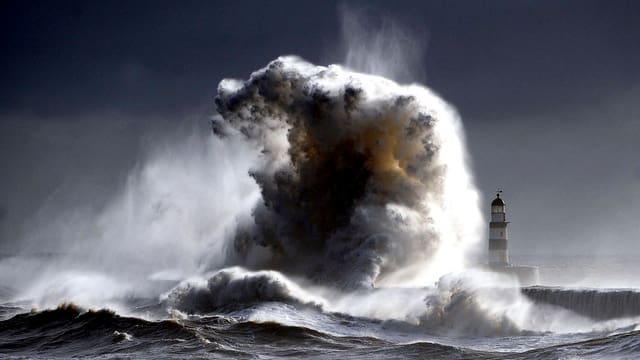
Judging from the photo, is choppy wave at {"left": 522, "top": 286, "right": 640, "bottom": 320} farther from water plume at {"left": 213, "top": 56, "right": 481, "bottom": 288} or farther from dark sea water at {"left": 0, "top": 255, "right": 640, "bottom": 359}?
water plume at {"left": 213, "top": 56, "right": 481, "bottom": 288}

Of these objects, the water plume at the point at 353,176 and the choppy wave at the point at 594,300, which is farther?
the water plume at the point at 353,176

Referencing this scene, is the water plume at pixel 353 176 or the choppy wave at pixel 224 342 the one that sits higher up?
the water plume at pixel 353 176

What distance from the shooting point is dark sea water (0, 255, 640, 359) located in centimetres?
2252

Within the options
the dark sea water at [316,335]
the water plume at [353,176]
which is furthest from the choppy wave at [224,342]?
the water plume at [353,176]

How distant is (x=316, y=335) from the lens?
1003 inches

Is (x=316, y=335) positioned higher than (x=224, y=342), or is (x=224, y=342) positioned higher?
(x=316, y=335)

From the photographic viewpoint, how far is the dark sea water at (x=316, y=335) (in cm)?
2252

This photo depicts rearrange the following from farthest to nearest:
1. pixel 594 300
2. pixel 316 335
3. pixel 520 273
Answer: pixel 520 273, pixel 594 300, pixel 316 335

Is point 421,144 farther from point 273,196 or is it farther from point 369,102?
point 273,196

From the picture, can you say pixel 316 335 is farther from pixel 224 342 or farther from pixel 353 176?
pixel 353 176

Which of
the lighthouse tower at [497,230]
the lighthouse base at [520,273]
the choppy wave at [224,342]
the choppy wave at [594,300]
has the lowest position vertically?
the choppy wave at [224,342]

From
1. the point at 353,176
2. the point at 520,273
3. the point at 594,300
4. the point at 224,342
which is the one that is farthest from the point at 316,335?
the point at 520,273

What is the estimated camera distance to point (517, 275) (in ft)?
114

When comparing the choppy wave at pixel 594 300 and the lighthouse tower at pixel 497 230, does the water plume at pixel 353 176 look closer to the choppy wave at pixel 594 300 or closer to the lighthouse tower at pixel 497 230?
the lighthouse tower at pixel 497 230
